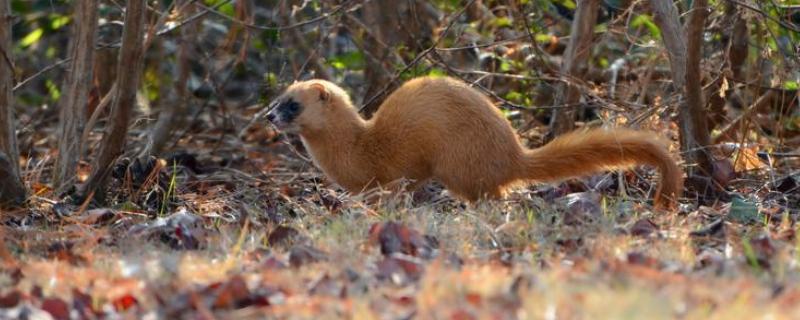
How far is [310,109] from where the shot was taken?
6.61 meters

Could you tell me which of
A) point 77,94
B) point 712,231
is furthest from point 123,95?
point 712,231

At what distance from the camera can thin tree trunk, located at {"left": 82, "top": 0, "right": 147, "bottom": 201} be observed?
591 cm

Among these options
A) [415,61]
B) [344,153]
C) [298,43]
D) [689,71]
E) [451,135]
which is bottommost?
[298,43]

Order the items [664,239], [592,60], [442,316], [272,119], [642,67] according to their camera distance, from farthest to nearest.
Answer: [592,60], [642,67], [272,119], [664,239], [442,316]

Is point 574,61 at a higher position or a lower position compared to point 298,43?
higher

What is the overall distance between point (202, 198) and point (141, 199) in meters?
0.31

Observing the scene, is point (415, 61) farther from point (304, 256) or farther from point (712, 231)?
point (304, 256)

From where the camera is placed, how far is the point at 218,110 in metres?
10.1

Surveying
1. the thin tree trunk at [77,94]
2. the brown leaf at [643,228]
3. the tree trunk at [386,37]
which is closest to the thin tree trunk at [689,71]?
the brown leaf at [643,228]

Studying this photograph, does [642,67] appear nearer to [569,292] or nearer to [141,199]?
[141,199]

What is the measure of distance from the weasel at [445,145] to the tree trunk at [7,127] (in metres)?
1.29

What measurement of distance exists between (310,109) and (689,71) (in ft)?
6.26

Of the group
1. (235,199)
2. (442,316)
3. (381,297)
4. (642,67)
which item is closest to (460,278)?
(381,297)

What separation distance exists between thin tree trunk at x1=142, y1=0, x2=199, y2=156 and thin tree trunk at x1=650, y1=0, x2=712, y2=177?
349 cm
